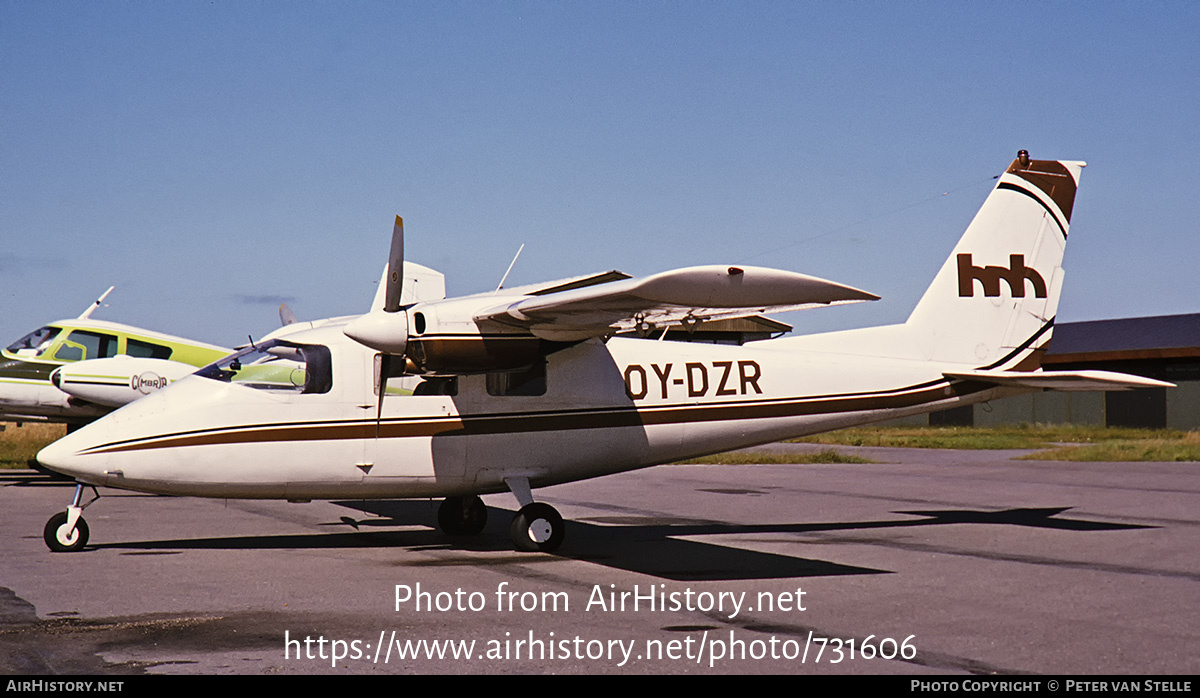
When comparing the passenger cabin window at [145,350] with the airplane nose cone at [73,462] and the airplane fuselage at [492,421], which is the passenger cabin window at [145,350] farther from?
the airplane fuselage at [492,421]

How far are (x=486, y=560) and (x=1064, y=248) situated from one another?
881 cm

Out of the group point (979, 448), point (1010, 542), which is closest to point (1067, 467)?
point (979, 448)

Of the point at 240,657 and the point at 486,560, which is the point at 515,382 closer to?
the point at 486,560

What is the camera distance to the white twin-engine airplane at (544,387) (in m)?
10.3

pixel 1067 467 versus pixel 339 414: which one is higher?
pixel 339 414

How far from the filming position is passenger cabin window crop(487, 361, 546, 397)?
37.0 ft

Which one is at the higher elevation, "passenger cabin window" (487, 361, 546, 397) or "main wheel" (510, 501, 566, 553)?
"passenger cabin window" (487, 361, 546, 397)

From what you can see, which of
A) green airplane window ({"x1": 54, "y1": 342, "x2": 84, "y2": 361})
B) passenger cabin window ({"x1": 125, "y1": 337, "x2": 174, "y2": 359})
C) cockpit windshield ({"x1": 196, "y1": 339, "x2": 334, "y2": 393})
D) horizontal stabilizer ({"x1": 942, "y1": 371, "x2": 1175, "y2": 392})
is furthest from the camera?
passenger cabin window ({"x1": 125, "y1": 337, "x2": 174, "y2": 359})

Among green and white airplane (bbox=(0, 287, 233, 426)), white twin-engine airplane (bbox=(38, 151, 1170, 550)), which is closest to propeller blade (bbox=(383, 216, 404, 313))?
white twin-engine airplane (bbox=(38, 151, 1170, 550))

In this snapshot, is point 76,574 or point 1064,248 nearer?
point 76,574

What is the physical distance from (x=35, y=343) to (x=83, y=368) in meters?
2.59

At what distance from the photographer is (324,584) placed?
8.96m

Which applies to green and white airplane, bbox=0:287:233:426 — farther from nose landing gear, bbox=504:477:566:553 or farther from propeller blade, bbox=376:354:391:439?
nose landing gear, bbox=504:477:566:553

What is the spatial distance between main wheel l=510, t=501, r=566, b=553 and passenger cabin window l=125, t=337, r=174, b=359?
12.0 m
